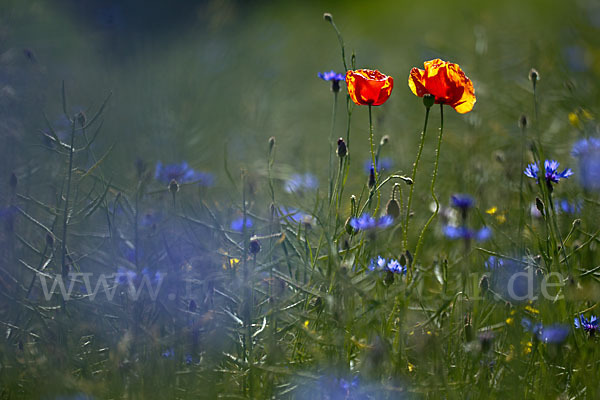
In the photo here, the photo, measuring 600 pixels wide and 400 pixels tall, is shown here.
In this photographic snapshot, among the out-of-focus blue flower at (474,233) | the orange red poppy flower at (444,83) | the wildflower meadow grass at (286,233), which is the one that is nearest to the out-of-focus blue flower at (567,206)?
the wildflower meadow grass at (286,233)

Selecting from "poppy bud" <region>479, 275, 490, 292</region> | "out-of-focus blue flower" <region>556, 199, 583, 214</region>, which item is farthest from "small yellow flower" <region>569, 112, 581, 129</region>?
"poppy bud" <region>479, 275, 490, 292</region>

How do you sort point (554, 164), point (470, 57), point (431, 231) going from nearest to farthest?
1. point (554, 164)
2. point (431, 231)
3. point (470, 57)

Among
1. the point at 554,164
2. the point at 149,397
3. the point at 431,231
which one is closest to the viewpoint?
the point at 149,397

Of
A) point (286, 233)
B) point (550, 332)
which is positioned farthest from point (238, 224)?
point (550, 332)

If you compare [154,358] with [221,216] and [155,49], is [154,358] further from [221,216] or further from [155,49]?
[155,49]

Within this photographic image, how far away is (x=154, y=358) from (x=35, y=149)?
3.35 feet

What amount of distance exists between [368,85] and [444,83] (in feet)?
0.39

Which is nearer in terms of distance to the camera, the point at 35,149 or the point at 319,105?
the point at 35,149

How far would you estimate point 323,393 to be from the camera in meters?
0.94

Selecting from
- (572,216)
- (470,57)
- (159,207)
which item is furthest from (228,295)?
(470,57)

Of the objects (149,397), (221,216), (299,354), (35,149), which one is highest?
(35,149)

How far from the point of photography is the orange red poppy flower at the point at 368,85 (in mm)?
1040

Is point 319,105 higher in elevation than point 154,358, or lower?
higher

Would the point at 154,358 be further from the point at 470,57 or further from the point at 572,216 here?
the point at 470,57
